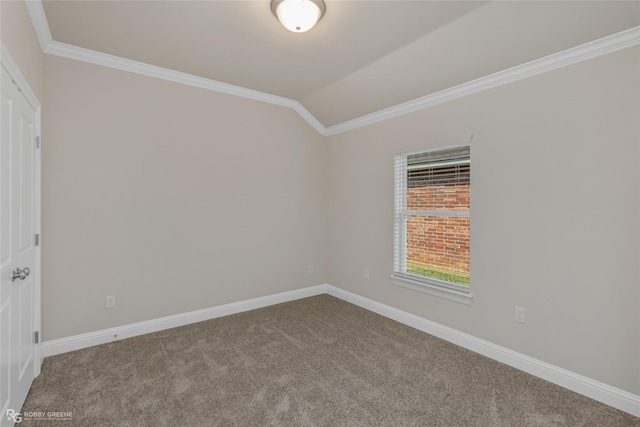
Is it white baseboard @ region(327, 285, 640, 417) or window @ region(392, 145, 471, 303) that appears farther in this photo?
window @ region(392, 145, 471, 303)

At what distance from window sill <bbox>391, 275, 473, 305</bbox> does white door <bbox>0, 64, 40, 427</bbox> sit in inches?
129

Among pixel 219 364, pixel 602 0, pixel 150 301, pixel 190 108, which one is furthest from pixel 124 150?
pixel 602 0

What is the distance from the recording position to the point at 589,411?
2.07 m

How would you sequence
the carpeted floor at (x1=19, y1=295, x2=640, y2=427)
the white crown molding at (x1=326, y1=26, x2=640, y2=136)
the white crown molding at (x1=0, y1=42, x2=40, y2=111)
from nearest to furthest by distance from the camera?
the white crown molding at (x1=0, y1=42, x2=40, y2=111)
the carpeted floor at (x1=19, y1=295, x2=640, y2=427)
the white crown molding at (x1=326, y1=26, x2=640, y2=136)

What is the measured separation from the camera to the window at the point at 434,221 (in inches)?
121

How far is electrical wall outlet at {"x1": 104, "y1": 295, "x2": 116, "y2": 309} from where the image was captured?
9.93 ft

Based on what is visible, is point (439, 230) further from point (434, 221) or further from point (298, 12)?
point (298, 12)

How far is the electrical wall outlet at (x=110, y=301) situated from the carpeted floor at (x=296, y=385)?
15.4 inches

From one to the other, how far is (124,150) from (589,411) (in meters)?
4.35

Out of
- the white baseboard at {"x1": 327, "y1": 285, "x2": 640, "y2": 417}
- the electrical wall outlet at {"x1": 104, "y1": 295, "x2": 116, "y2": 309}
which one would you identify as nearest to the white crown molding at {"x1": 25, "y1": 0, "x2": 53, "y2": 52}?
the electrical wall outlet at {"x1": 104, "y1": 295, "x2": 116, "y2": 309}

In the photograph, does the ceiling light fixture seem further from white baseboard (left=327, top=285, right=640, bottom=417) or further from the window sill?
white baseboard (left=327, top=285, right=640, bottom=417)

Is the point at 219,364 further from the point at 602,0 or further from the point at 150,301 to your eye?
the point at 602,0

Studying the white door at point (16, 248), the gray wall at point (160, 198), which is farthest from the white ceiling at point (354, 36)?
the white door at point (16, 248)

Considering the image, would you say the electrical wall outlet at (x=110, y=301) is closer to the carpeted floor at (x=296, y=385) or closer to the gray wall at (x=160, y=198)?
the gray wall at (x=160, y=198)
